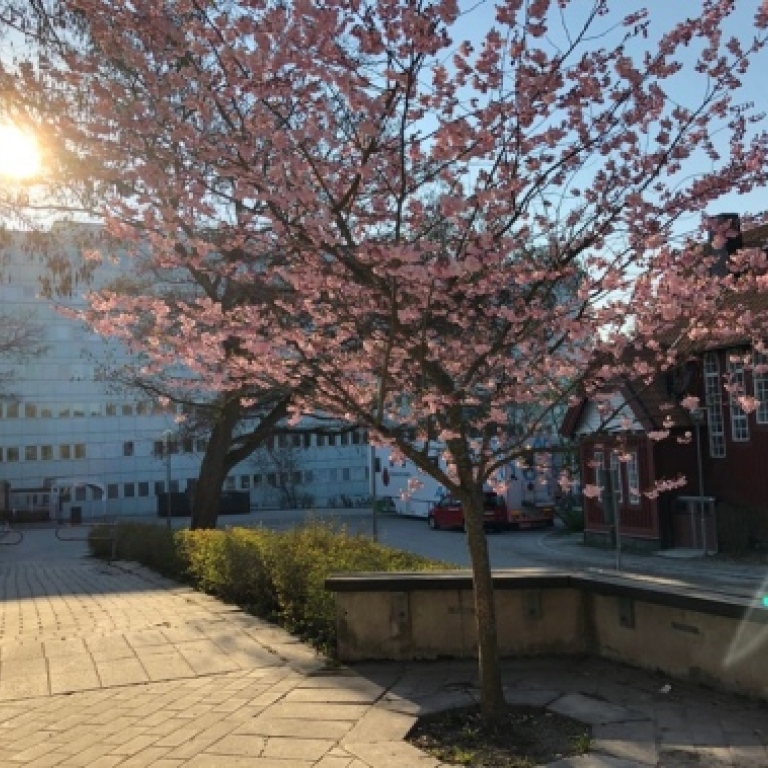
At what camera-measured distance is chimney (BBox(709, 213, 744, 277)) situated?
6168mm

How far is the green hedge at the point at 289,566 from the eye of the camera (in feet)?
27.8

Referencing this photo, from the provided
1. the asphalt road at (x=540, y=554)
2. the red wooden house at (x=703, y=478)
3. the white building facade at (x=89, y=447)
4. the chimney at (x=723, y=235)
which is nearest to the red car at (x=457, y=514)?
the asphalt road at (x=540, y=554)

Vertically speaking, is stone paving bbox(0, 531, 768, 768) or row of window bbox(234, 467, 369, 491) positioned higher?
row of window bbox(234, 467, 369, 491)

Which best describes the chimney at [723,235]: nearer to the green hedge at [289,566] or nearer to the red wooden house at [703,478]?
the green hedge at [289,566]

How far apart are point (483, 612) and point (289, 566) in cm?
413

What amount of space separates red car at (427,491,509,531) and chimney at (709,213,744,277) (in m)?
27.7

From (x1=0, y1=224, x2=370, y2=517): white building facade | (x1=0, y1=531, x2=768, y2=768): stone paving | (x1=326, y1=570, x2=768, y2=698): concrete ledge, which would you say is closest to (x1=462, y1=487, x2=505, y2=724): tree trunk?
(x1=0, y1=531, x2=768, y2=768): stone paving

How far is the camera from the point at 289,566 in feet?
31.0

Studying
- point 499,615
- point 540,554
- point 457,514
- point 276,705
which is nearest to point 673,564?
point 540,554

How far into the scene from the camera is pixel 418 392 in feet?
20.1

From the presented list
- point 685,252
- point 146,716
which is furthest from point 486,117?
point 146,716

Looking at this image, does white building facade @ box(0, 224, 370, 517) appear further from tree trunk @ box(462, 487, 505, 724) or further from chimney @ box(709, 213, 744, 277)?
tree trunk @ box(462, 487, 505, 724)

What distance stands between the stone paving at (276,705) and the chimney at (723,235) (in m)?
2.99

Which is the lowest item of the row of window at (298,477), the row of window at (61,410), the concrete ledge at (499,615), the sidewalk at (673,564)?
the sidewalk at (673,564)
